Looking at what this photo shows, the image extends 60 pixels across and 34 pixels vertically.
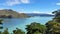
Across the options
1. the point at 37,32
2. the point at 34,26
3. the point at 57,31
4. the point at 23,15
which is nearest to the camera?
the point at 57,31

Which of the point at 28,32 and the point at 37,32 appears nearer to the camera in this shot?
the point at 37,32

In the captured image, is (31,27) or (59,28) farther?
(31,27)

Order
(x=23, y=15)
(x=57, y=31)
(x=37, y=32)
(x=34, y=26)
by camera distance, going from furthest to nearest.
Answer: (x=23, y=15) < (x=34, y=26) < (x=37, y=32) < (x=57, y=31)

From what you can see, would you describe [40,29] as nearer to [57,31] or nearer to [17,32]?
[17,32]

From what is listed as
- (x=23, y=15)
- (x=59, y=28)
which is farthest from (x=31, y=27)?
(x=23, y=15)

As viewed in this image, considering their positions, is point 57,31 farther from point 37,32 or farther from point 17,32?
point 17,32

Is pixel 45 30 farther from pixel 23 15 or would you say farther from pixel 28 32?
pixel 23 15

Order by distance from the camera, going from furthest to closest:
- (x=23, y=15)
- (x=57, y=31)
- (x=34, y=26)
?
(x=23, y=15) < (x=34, y=26) < (x=57, y=31)

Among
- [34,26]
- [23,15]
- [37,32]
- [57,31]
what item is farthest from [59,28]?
[23,15]
